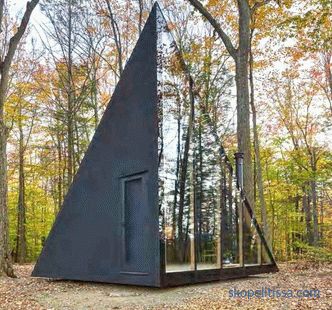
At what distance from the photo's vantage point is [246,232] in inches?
304

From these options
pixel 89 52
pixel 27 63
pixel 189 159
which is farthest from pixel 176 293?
pixel 27 63

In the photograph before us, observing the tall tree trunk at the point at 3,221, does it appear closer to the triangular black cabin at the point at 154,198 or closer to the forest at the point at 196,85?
the triangular black cabin at the point at 154,198

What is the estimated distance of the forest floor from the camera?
4867 mm

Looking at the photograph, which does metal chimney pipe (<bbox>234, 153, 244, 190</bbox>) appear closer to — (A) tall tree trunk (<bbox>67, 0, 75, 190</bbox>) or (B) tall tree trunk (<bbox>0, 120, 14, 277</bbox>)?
(B) tall tree trunk (<bbox>0, 120, 14, 277</bbox>)

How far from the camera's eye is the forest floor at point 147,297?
487cm

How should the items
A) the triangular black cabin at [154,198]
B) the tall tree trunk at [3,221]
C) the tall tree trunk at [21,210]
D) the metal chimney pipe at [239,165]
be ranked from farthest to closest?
the tall tree trunk at [21,210], the metal chimney pipe at [239,165], the tall tree trunk at [3,221], the triangular black cabin at [154,198]

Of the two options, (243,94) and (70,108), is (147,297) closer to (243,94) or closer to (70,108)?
(243,94)

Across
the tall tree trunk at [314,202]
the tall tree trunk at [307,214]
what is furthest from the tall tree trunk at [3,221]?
the tall tree trunk at [307,214]

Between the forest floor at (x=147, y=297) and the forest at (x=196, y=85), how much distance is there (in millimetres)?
6378

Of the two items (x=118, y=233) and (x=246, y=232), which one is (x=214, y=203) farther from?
(x=118, y=233)

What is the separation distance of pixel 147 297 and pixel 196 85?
357 inches

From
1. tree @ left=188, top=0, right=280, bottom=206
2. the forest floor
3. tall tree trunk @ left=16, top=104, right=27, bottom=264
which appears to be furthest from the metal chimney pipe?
tall tree trunk @ left=16, top=104, right=27, bottom=264

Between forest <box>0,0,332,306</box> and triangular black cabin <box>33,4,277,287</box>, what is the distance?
5.07 m

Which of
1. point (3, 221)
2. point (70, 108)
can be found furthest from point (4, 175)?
point (70, 108)
